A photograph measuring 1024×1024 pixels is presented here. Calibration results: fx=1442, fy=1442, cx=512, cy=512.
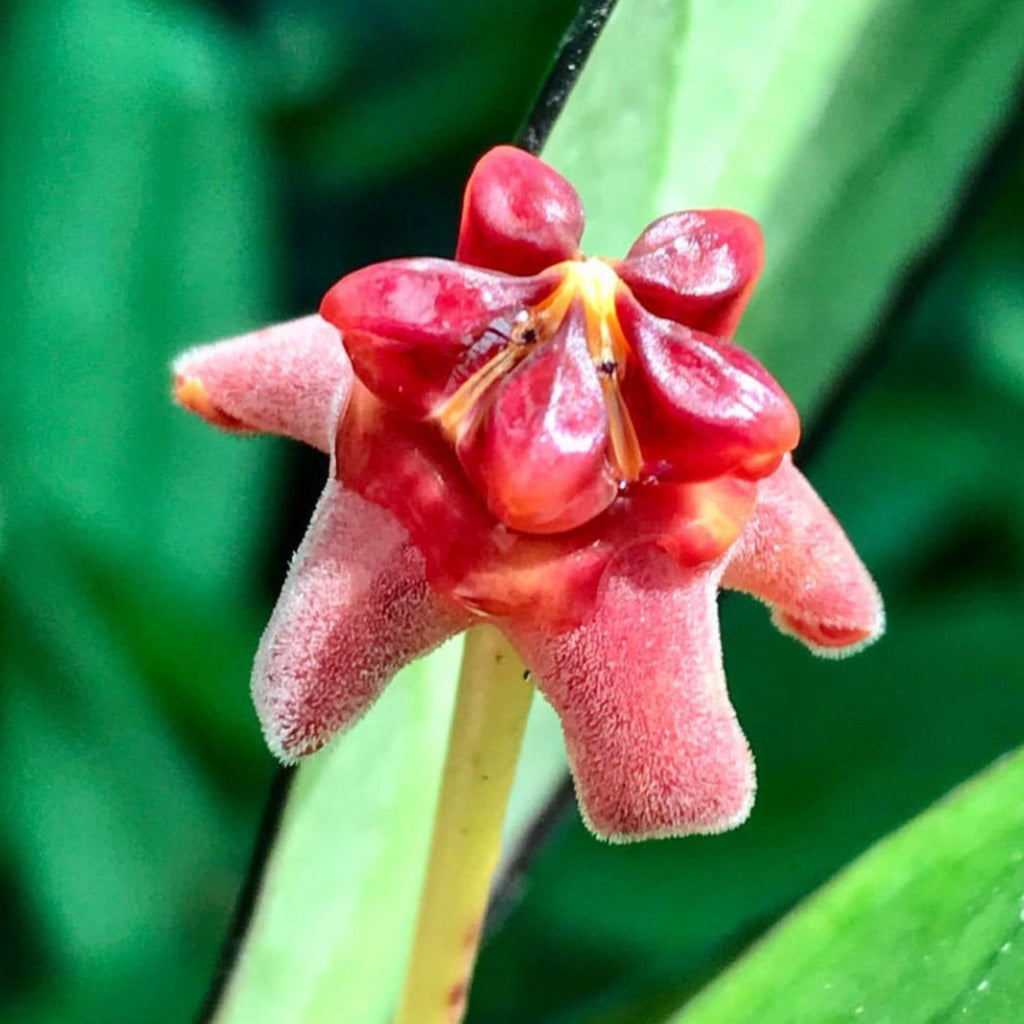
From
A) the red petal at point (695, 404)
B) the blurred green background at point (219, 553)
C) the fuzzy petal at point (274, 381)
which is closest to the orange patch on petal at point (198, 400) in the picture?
the fuzzy petal at point (274, 381)

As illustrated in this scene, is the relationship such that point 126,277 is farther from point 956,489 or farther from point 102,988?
point 956,489

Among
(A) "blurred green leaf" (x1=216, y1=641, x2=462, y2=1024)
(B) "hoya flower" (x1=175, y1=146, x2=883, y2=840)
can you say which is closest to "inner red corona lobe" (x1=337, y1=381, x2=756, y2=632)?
(B) "hoya flower" (x1=175, y1=146, x2=883, y2=840)

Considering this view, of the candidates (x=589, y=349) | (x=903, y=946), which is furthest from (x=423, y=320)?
(x=903, y=946)

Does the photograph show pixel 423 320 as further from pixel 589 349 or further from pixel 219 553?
pixel 219 553

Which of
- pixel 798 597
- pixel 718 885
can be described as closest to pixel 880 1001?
pixel 798 597

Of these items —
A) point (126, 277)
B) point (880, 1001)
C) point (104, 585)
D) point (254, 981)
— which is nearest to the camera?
point (880, 1001)

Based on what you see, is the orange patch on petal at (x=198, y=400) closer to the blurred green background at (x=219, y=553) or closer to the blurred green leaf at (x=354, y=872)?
the blurred green leaf at (x=354, y=872)
